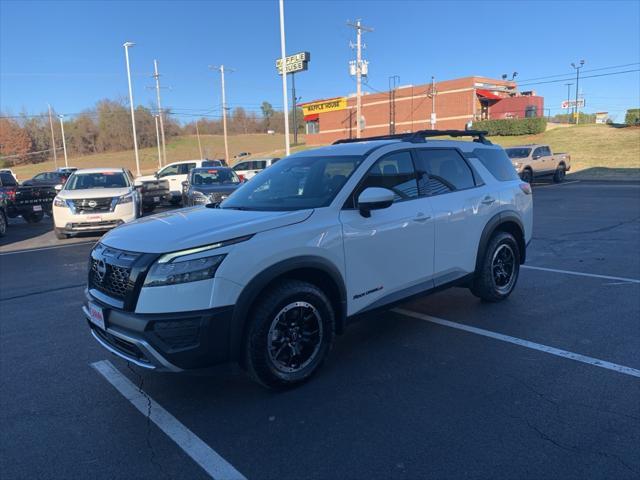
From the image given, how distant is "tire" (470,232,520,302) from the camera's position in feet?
18.2

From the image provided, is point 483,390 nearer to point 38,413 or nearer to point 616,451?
point 616,451

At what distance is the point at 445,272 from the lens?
16.3 feet

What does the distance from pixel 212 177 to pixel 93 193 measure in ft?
16.9

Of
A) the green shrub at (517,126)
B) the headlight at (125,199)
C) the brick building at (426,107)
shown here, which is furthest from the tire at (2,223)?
the brick building at (426,107)

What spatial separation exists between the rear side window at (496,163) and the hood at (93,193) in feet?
29.6

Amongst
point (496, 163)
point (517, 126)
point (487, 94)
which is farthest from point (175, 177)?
point (487, 94)

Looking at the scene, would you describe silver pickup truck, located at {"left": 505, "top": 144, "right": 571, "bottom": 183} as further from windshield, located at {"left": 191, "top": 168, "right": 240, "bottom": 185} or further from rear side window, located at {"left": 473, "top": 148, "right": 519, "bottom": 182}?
rear side window, located at {"left": 473, "top": 148, "right": 519, "bottom": 182}

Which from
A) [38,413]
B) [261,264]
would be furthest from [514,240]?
[38,413]

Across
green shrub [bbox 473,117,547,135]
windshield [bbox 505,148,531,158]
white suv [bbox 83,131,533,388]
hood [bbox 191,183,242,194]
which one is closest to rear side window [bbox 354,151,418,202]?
white suv [bbox 83,131,533,388]

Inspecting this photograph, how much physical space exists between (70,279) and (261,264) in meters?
5.71

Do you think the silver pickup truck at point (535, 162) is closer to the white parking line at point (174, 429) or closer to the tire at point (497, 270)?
the tire at point (497, 270)

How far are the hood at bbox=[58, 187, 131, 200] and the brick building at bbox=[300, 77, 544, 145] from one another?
48.1m

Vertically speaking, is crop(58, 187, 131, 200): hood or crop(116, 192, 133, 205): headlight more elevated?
crop(58, 187, 131, 200): hood

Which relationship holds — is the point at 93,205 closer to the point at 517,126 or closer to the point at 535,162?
→ the point at 535,162
